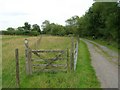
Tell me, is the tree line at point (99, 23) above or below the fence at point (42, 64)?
above

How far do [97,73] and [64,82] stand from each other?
364 cm

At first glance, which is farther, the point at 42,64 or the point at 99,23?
the point at 99,23

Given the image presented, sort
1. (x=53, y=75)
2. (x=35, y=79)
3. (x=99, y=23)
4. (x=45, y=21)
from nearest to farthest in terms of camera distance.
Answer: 1. (x=35, y=79)
2. (x=53, y=75)
3. (x=99, y=23)
4. (x=45, y=21)

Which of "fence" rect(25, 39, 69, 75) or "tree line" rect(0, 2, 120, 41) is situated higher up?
"tree line" rect(0, 2, 120, 41)

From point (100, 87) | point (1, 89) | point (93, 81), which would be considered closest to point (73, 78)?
point (93, 81)

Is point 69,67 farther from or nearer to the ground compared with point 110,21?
nearer to the ground

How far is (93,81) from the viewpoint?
11453mm

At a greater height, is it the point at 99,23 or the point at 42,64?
the point at 99,23

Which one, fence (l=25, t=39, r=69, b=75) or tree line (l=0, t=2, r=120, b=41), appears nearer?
fence (l=25, t=39, r=69, b=75)

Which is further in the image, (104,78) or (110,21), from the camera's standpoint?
(110,21)

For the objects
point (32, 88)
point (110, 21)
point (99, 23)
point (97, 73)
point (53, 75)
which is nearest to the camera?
point (32, 88)

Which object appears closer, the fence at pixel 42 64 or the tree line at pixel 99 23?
the fence at pixel 42 64

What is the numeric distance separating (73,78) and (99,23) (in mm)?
65674

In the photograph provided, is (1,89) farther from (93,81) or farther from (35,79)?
(93,81)
